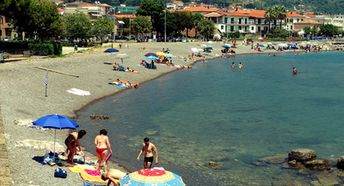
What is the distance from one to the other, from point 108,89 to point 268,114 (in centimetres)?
1804

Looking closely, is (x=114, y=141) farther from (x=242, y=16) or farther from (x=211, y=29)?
(x=242, y=16)

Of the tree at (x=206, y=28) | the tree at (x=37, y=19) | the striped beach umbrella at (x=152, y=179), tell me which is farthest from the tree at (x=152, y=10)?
the striped beach umbrella at (x=152, y=179)

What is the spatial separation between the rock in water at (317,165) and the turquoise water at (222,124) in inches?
54.7

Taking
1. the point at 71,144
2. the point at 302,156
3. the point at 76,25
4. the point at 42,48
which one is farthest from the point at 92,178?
the point at 76,25

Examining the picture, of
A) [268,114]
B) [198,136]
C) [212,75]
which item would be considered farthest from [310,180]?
[212,75]

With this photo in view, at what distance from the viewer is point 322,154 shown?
2950 centimetres

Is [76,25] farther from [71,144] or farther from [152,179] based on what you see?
[152,179]

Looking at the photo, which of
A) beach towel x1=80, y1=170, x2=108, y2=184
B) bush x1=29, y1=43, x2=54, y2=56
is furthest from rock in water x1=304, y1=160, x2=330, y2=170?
bush x1=29, y1=43, x2=54, y2=56

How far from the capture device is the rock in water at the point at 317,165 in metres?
25.8

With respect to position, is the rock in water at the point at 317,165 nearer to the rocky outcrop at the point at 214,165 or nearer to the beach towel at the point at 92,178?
the rocky outcrop at the point at 214,165

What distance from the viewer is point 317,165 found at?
25922 mm

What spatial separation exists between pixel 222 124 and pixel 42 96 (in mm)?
15959

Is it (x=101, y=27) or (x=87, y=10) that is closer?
(x=101, y=27)

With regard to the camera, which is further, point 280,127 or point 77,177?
point 280,127
